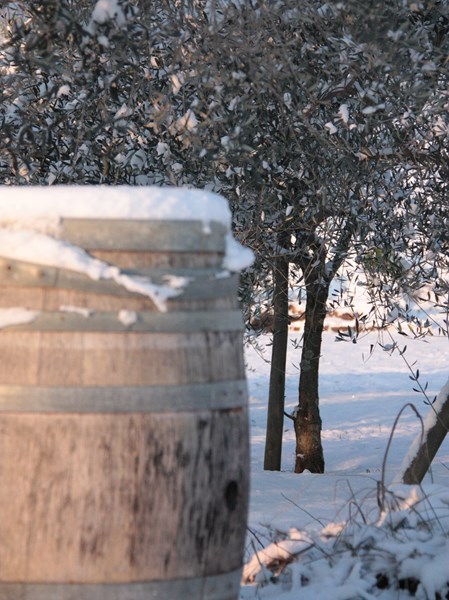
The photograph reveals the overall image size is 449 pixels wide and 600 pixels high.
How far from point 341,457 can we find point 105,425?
10744mm

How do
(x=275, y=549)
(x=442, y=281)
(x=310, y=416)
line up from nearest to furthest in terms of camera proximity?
(x=275, y=549) < (x=442, y=281) < (x=310, y=416)

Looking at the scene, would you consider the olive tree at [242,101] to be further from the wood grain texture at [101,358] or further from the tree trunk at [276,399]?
the tree trunk at [276,399]

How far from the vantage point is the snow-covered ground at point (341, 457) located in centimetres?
400

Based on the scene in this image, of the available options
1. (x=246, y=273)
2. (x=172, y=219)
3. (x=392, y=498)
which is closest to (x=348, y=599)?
(x=392, y=498)

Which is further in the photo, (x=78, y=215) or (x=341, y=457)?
(x=341, y=457)

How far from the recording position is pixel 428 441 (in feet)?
23.9

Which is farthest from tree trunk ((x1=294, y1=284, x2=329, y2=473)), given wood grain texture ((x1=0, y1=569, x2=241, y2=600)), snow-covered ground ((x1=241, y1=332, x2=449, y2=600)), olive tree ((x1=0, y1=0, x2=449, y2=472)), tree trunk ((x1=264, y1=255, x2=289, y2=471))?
wood grain texture ((x1=0, y1=569, x2=241, y2=600))

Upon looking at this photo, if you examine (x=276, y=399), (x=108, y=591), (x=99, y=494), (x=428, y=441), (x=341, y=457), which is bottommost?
Answer: (x=341, y=457)

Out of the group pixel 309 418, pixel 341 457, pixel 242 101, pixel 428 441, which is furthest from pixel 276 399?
pixel 242 101

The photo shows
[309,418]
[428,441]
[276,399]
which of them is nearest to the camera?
[428,441]

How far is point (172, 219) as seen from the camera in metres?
2.75

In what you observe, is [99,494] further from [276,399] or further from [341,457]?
[341,457]

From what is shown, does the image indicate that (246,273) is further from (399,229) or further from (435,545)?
(435,545)

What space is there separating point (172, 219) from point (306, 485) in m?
6.41
